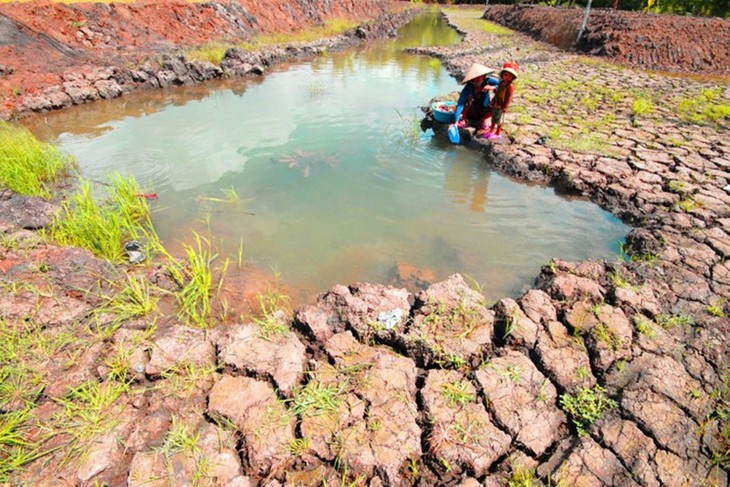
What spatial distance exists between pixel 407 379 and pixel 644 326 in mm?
1701

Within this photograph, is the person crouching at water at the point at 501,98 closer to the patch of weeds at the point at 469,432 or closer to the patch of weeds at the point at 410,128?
the patch of weeds at the point at 410,128

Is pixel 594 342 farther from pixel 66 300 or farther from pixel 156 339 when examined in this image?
pixel 66 300

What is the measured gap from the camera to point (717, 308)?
105 inches

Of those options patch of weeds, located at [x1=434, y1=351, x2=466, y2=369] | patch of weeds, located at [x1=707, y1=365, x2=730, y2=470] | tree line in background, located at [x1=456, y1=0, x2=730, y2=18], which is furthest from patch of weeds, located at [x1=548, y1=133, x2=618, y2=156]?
tree line in background, located at [x1=456, y1=0, x2=730, y2=18]

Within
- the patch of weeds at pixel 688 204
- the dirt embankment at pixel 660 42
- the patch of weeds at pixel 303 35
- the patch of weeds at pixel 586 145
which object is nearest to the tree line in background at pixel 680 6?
the dirt embankment at pixel 660 42

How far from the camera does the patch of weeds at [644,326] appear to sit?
2.47 meters

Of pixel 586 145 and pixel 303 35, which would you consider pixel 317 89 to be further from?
pixel 303 35

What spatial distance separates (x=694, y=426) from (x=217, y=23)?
16276 mm

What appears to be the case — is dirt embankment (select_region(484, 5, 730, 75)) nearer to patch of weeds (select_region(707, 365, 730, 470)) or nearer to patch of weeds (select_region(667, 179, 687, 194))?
patch of weeds (select_region(667, 179, 687, 194))

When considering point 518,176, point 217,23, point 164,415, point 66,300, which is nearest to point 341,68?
point 217,23

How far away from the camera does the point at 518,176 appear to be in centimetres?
505

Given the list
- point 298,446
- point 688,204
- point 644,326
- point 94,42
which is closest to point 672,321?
point 644,326

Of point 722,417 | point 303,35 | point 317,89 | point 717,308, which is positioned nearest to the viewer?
point 722,417

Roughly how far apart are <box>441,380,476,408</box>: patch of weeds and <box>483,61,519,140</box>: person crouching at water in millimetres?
4515
